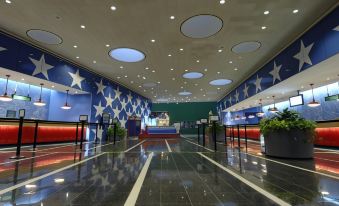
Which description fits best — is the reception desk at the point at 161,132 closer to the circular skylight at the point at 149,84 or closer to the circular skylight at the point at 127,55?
Answer: the circular skylight at the point at 149,84

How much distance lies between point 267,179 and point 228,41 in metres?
7.09

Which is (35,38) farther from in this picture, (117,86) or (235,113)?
(235,113)

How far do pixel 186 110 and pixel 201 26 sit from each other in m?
21.9

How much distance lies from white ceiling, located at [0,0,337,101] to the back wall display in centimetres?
51

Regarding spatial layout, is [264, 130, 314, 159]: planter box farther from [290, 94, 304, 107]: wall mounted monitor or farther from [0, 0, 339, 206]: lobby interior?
[290, 94, 304, 107]: wall mounted monitor

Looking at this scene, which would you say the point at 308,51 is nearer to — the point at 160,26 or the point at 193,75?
the point at 160,26

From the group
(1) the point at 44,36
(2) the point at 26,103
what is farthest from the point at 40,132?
(1) the point at 44,36

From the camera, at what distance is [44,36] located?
8.26 m

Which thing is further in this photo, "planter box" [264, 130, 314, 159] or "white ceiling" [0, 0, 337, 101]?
"white ceiling" [0, 0, 337, 101]

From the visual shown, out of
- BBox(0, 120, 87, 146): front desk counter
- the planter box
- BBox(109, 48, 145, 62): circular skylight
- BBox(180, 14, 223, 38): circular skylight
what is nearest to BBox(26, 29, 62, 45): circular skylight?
BBox(109, 48, 145, 62): circular skylight

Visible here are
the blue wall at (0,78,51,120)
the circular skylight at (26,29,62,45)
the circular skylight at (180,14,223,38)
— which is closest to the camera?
the circular skylight at (180,14,223,38)

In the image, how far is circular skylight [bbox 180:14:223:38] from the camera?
6897mm

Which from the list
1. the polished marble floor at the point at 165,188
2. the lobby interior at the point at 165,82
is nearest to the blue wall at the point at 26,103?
the lobby interior at the point at 165,82

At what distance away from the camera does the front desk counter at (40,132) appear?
325 inches
